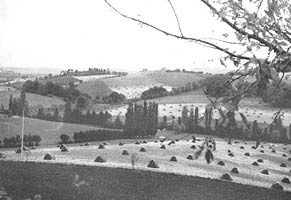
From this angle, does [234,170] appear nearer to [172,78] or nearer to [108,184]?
[172,78]

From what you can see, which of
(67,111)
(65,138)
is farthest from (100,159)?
(67,111)

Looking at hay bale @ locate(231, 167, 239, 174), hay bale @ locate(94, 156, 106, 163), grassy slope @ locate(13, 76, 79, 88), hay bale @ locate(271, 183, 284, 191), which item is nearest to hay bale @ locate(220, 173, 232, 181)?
hay bale @ locate(231, 167, 239, 174)

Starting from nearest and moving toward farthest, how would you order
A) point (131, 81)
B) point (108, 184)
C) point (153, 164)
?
point (108, 184) → point (153, 164) → point (131, 81)

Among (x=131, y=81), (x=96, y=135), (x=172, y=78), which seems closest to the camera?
(x=96, y=135)

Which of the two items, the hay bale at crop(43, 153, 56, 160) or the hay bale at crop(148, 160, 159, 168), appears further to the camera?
the hay bale at crop(148, 160, 159, 168)

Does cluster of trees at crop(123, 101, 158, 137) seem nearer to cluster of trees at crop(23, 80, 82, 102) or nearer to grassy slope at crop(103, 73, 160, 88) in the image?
grassy slope at crop(103, 73, 160, 88)

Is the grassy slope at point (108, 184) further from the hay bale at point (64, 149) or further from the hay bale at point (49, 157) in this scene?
the hay bale at point (64, 149)

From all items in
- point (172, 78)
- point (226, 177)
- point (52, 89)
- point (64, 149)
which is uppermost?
point (172, 78)

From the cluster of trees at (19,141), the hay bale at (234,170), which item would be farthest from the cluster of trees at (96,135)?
the hay bale at (234,170)
